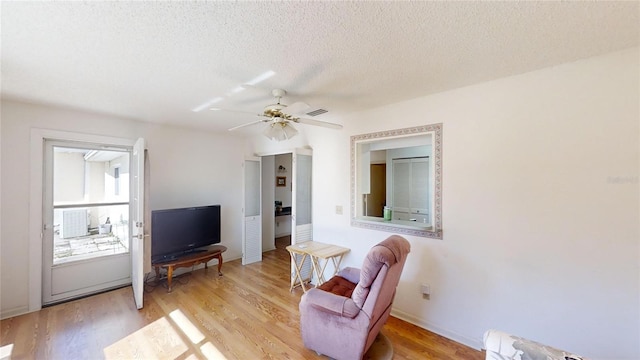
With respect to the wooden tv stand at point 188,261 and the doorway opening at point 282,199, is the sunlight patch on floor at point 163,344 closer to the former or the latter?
the wooden tv stand at point 188,261

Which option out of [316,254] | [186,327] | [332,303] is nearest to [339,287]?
[332,303]

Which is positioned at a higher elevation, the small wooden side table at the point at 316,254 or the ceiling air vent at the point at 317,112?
the ceiling air vent at the point at 317,112

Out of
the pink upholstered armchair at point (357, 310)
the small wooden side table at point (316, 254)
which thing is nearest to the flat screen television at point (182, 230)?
the small wooden side table at point (316, 254)

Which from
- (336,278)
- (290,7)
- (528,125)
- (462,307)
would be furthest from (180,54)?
(462,307)

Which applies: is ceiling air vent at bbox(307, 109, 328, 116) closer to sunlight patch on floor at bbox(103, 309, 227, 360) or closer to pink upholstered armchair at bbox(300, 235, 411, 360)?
pink upholstered armchair at bbox(300, 235, 411, 360)

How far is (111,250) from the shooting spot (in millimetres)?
3674

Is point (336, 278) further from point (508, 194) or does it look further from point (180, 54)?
point (180, 54)

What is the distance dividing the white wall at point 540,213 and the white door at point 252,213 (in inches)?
116

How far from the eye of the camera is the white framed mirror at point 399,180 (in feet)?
8.70

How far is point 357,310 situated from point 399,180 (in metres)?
2.99

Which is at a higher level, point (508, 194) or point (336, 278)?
point (508, 194)

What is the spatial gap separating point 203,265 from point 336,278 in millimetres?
2842

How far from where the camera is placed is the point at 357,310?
202cm

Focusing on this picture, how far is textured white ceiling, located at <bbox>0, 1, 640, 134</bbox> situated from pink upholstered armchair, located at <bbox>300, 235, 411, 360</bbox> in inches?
59.3
